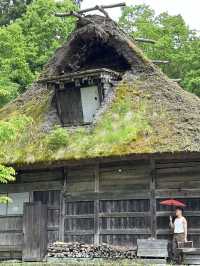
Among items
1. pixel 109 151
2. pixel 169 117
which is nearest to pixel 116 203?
pixel 109 151

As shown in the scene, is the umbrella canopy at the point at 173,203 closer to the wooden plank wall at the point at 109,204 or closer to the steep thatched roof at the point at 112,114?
the wooden plank wall at the point at 109,204

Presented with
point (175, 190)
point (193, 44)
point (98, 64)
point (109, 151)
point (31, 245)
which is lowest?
point (31, 245)

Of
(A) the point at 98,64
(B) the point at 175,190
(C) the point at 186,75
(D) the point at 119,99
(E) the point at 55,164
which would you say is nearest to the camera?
(B) the point at 175,190

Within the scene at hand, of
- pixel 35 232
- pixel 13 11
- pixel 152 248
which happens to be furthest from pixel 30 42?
pixel 152 248

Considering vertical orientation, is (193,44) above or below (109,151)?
above

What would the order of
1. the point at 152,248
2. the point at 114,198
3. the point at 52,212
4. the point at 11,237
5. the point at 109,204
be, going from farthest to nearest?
the point at 11,237, the point at 52,212, the point at 109,204, the point at 114,198, the point at 152,248

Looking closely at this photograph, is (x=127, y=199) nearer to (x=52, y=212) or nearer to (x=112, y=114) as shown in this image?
(x=52, y=212)

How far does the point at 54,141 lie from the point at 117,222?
134 inches

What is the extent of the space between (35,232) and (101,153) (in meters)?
3.94

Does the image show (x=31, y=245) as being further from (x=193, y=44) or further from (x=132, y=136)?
(x=193, y=44)

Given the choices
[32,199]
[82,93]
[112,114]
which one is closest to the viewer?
[112,114]

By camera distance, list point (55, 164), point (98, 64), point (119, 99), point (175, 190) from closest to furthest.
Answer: point (175, 190) → point (55, 164) → point (119, 99) → point (98, 64)

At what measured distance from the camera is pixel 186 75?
3203cm

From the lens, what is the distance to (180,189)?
18031 millimetres
